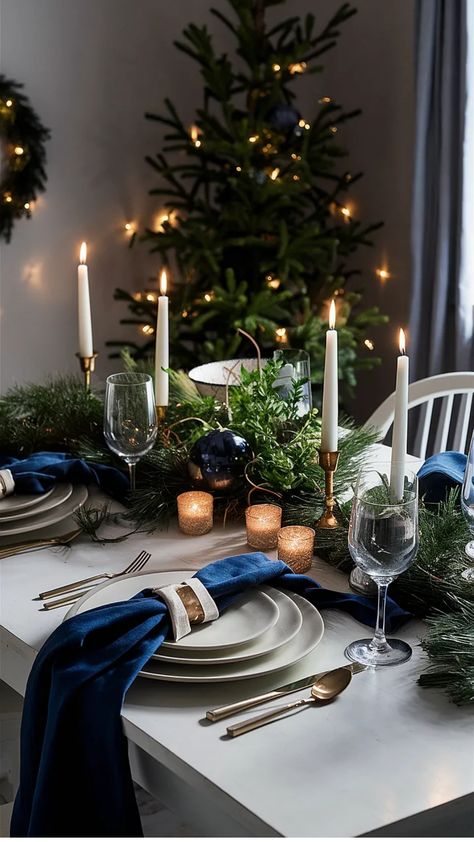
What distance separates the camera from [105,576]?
1.24m

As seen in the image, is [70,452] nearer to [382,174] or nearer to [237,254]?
[237,254]

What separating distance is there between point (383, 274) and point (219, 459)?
7.22ft

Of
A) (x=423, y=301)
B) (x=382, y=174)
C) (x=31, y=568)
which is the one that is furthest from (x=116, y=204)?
(x=31, y=568)

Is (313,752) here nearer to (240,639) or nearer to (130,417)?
(240,639)

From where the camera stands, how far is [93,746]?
96 cm

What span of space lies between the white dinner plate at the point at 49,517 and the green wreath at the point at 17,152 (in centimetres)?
202

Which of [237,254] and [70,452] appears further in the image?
[237,254]

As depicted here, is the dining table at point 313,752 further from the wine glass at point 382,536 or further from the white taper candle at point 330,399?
the white taper candle at point 330,399

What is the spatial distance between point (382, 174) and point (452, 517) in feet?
7.98

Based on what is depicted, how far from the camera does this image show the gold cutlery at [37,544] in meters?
1.33

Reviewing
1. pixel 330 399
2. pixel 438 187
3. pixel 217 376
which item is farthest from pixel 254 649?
pixel 438 187

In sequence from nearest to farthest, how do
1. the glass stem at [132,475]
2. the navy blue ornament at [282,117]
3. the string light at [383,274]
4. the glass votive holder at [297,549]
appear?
the glass votive holder at [297,549]
the glass stem at [132,475]
the navy blue ornament at [282,117]
the string light at [383,274]

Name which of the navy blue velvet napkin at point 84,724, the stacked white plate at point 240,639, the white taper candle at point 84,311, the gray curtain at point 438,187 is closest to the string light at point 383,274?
the gray curtain at point 438,187

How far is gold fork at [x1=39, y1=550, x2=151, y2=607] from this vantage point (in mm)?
1197
